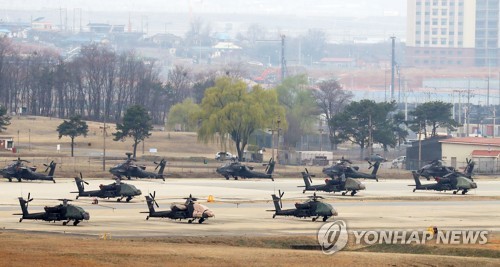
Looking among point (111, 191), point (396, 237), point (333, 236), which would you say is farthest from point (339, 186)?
point (396, 237)

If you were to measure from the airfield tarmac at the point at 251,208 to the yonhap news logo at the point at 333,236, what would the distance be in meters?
0.56

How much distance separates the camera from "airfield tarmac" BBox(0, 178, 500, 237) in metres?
62.3

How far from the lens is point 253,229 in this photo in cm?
6300

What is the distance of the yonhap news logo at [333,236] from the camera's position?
56.3 meters

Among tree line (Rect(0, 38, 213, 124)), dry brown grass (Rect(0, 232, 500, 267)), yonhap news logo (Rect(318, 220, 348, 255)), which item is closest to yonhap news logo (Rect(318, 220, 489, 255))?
yonhap news logo (Rect(318, 220, 348, 255))

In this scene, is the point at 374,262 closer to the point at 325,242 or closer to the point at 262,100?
the point at 325,242

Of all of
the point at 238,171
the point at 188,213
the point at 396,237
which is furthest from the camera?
the point at 238,171

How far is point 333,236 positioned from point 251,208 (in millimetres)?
14490

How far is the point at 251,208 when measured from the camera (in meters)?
75.6

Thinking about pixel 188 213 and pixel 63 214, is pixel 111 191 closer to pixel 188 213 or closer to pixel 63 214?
pixel 188 213

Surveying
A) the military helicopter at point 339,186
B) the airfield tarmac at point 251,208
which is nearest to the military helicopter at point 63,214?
the airfield tarmac at point 251,208

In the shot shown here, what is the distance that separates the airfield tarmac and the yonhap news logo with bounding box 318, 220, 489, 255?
1304mm

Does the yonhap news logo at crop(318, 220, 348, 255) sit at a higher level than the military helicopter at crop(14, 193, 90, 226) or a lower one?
lower

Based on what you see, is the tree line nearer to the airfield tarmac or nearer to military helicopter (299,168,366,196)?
the airfield tarmac
